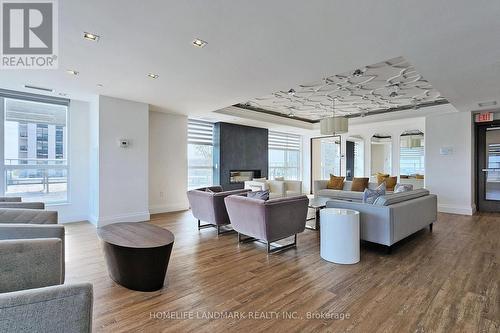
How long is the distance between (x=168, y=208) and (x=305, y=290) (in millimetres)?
4686

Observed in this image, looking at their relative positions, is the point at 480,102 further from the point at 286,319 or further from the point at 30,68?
the point at 30,68

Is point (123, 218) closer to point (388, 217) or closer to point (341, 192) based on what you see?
point (388, 217)

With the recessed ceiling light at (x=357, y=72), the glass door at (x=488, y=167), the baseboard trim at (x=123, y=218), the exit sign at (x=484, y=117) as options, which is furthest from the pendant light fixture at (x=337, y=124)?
the baseboard trim at (x=123, y=218)

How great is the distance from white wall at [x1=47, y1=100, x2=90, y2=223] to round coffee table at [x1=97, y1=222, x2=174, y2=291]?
336 centimetres

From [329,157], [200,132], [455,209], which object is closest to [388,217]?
[455,209]

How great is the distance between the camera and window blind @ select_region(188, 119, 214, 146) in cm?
713

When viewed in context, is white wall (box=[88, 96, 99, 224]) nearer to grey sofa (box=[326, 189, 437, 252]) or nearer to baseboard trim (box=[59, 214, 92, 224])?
baseboard trim (box=[59, 214, 92, 224])

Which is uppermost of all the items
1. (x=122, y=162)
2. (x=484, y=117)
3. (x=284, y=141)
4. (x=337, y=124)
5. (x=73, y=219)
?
(x=484, y=117)

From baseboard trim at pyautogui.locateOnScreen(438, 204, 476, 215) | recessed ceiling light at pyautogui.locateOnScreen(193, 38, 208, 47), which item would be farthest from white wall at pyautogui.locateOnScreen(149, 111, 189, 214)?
baseboard trim at pyautogui.locateOnScreen(438, 204, 476, 215)

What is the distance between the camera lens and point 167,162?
248 inches

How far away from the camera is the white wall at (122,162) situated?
474 centimetres

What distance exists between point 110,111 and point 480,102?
7.37 metres

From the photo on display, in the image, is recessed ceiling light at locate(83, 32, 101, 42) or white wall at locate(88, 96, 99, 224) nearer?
recessed ceiling light at locate(83, 32, 101, 42)

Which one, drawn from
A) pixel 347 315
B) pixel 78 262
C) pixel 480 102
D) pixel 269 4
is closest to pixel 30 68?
pixel 78 262
